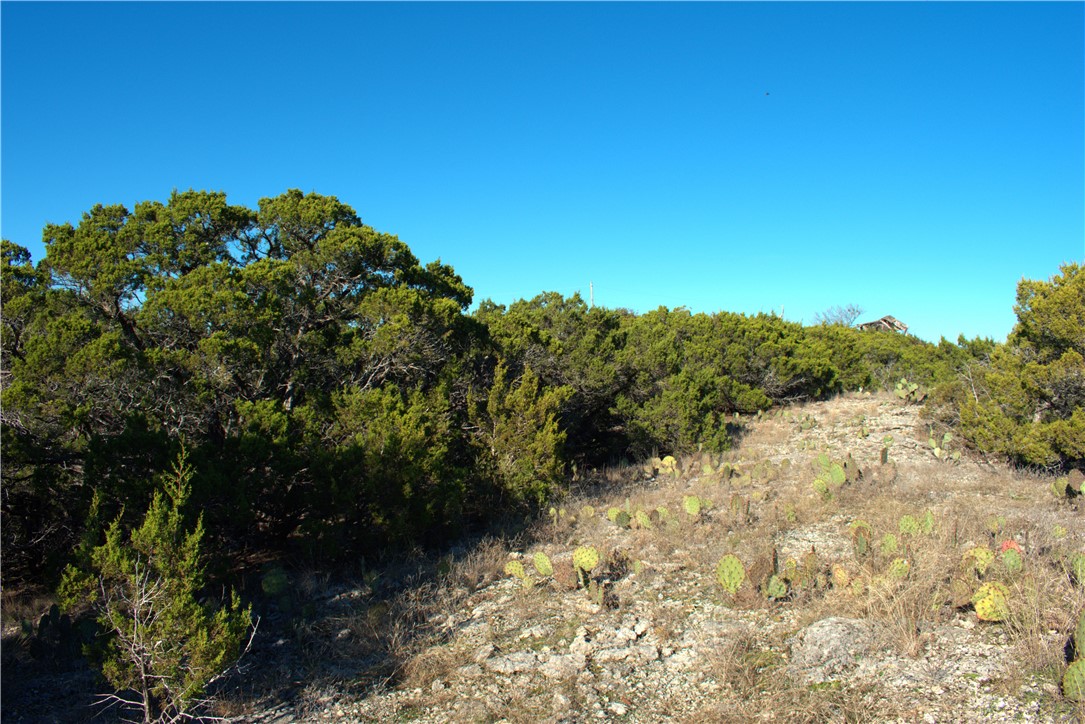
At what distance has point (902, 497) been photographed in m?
8.23

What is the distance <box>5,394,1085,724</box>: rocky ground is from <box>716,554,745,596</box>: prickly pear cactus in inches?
2.3

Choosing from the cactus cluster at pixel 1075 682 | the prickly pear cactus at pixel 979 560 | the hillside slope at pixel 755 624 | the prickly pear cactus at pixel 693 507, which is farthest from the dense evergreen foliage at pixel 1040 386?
the cactus cluster at pixel 1075 682

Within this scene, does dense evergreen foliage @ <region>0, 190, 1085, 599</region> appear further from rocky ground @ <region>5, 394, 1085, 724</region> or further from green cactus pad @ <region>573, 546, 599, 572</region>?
green cactus pad @ <region>573, 546, 599, 572</region>

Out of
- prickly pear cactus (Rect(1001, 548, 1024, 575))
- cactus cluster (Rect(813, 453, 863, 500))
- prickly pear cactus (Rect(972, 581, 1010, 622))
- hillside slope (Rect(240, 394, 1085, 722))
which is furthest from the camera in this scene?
cactus cluster (Rect(813, 453, 863, 500))

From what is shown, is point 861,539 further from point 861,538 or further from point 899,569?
point 899,569

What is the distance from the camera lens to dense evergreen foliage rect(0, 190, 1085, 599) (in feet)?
22.0

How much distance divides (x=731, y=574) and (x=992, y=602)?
190 centimetres

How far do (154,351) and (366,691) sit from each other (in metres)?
5.01

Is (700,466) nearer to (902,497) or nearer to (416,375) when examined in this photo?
(902,497)

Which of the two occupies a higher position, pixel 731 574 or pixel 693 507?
pixel 693 507

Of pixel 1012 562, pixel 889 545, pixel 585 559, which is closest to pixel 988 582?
pixel 1012 562

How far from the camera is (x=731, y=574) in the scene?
555 cm

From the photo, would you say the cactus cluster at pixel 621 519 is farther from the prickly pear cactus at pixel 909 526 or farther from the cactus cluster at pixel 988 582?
the cactus cluster at pixel 988 582

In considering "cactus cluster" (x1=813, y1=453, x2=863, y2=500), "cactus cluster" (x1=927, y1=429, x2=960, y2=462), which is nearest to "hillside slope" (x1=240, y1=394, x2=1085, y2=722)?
"cactus cluster" (x1=813, y1=453, x2=863, y2=500)
